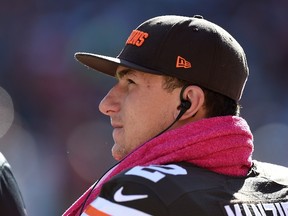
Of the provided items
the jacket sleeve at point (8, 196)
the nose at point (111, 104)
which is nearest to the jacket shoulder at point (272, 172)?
the nose at point (111, 104)

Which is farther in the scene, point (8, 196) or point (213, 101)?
point (8, 196)

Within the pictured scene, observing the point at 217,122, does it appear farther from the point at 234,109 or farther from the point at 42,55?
the point at 42,55

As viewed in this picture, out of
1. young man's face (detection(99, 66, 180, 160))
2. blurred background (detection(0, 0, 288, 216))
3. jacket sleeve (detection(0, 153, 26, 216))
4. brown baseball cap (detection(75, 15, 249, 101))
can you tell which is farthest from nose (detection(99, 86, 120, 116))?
blurred background (detection(0, 0, 288, 216))

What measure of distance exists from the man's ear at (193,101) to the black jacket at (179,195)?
0.55 ft

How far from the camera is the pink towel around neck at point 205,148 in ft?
4.50

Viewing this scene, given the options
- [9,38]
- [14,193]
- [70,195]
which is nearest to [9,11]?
[9,38]

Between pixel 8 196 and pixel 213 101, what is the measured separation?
0.72 meters

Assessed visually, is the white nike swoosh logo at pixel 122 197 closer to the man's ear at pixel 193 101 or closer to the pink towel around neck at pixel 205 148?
the pink towel around neck at pixel 205 148

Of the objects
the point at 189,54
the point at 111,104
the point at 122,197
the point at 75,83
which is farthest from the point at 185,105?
the point at 75,83

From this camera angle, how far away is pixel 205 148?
54.2 inches

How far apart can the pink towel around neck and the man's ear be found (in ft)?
0.18

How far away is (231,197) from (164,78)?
0.36 m

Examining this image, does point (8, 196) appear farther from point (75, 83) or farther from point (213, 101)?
point (75, 83)

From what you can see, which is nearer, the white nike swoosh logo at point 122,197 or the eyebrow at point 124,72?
the white nike swoosh logo at point 122,197
